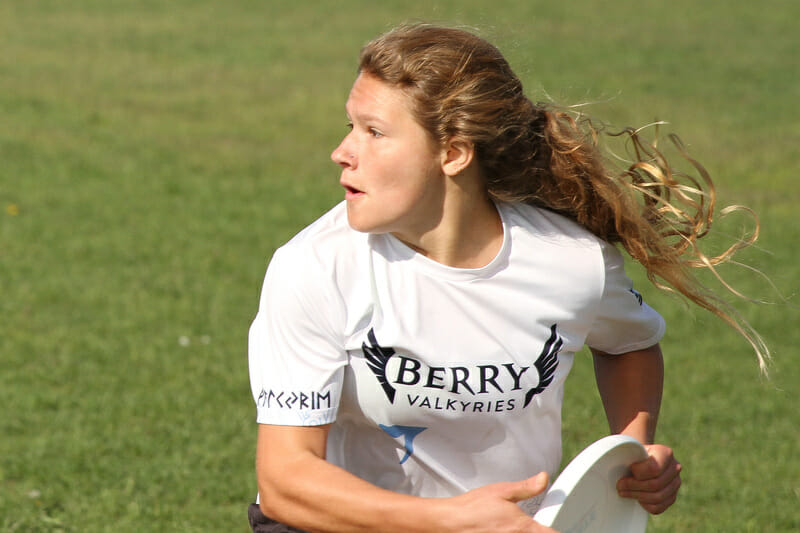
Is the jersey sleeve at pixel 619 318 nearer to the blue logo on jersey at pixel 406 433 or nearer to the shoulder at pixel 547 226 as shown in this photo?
the shoulder at pixel 547 226

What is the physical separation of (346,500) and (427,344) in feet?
1.44

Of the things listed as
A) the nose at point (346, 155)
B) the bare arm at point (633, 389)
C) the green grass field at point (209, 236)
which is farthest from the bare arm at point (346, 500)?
the green grass field at point (209, 236)

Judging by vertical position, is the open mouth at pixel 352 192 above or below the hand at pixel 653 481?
above

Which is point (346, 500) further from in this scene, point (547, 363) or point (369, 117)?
point (369, 117)

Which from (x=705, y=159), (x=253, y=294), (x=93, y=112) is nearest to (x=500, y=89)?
(x=253, y=294)

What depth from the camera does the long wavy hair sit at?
2.73 meters

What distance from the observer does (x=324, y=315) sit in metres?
2.71

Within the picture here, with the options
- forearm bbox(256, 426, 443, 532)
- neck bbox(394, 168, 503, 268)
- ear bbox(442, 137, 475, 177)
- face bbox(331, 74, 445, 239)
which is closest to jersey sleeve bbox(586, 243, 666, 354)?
neck bbox(394, 168, 503, 268)

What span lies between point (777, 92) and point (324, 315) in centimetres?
1380

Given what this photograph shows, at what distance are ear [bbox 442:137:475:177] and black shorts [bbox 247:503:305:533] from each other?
3.13ft

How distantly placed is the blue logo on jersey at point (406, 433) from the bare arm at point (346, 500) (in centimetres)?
19

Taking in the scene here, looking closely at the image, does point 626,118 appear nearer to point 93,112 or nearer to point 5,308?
point 93,112

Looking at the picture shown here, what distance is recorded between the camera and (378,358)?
2.73m

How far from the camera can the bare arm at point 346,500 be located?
2354 millimetres
